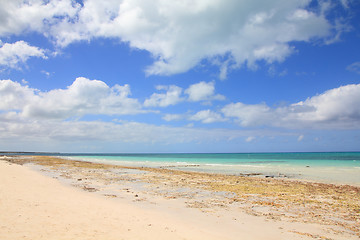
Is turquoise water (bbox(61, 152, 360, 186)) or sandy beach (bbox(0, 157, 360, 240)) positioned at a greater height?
sandy beach (bbox(0, 157, 360, 240))

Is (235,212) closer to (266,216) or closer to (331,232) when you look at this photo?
(266,216)

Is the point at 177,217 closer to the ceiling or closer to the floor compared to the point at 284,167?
closer to the ceiling

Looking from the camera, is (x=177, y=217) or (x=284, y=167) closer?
(x=177, y=217)

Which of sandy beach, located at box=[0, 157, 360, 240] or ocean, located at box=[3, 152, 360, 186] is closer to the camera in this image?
sandy beach, located at box=[0, 157, 360, 240]

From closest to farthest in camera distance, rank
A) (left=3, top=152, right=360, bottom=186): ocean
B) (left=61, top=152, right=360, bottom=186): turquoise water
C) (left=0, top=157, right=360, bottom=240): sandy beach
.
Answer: (left=0, top=157, right=360, bottom=240): sandy beach
(left=3, top=152, right=360, bottom=186): ocean
(left=61, top=152, right=360, bottom=186): turquoise water

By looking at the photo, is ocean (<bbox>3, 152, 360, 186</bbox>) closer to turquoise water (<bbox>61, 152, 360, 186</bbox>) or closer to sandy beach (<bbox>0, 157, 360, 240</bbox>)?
turquoise water (<bbox>61, 152, 360, 186</bbox>)

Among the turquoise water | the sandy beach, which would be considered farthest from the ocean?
the sandy beach

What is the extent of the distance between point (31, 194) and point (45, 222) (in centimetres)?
618

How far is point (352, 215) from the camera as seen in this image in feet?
36.6

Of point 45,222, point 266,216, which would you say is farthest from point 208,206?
point 45,222

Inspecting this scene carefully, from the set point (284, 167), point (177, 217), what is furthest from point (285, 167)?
point (177, 217)

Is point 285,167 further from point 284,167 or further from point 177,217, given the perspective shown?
point 177,217

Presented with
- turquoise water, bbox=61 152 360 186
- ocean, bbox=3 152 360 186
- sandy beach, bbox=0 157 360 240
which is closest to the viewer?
sandy beach, bbox=0 157 360 240

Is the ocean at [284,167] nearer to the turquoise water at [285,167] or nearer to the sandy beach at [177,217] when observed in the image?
the turquoise water at [285,167]
